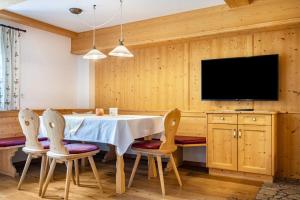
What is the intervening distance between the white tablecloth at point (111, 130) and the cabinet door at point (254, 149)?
1.26m

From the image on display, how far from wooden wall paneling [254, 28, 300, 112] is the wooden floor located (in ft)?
3.82

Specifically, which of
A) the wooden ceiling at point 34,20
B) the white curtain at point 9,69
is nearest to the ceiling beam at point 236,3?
the wooden ceiling at point 34,20

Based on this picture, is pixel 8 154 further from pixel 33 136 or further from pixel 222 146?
pixel 222 146

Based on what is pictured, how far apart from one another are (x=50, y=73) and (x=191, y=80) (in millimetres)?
2618

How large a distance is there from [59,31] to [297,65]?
4.01 metres

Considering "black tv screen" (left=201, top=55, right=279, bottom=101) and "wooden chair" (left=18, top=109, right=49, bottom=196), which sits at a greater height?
"black tv screen" (left=201, top=55, right=279, bottom=101)

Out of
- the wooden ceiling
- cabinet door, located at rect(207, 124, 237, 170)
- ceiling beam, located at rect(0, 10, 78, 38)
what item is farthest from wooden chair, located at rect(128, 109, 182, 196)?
ceiling beam, located at rect(0, 10, 78, 38)

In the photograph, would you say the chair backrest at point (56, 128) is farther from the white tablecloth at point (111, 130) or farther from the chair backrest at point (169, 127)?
the chair backrest at point (169, 127)

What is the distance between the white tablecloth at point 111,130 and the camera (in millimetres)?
2814

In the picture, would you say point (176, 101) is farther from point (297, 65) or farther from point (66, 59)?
point (66, 59)

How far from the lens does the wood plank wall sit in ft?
11.8

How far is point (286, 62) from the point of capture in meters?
3.63

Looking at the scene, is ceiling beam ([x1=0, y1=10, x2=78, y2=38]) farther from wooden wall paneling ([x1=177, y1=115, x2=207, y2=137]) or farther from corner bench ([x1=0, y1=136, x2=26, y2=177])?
wooden wall paneling ([x1=177, y1=115, x2=207, y2=137])

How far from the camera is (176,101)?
4512 millimetres
